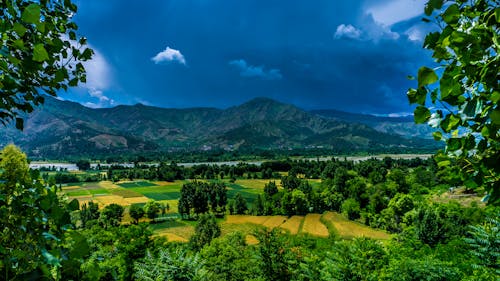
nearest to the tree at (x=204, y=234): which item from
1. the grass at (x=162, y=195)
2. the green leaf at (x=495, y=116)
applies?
the grass at (x=162, y=195)

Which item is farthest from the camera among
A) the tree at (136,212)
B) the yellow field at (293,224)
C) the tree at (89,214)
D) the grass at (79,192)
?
the grass at (79,192)

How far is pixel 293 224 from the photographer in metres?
71.4

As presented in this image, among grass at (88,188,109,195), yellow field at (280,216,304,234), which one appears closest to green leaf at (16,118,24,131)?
yellow field at (280,216,304,234)

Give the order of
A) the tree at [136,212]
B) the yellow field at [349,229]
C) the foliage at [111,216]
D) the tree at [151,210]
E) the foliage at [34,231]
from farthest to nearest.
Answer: the tree at [151,210], the tree at [136,212], the foliage at [111,216], the yellow field at [349,229], the foliage at [34,231]

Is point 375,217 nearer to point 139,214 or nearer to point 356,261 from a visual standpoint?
point 356,261

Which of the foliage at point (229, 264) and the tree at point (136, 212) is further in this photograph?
the tree at point (136, 212)

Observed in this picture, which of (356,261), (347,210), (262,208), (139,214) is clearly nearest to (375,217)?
(347,210)

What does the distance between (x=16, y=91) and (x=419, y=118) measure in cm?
379

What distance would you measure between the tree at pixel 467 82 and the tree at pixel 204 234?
176 ft

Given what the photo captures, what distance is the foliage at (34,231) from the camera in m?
1.83

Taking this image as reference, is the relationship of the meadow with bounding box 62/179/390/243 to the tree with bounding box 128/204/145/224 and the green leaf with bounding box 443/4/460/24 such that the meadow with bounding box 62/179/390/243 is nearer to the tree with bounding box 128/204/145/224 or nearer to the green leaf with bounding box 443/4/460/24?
the tree with bounding box 128/204/145/224

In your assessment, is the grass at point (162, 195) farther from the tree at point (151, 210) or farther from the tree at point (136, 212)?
the tree at point (136, 212)

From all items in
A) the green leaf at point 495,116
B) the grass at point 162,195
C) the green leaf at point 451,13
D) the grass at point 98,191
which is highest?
the green leaf at point 451,13

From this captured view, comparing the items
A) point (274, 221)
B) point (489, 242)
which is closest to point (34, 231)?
point (489, 242)
